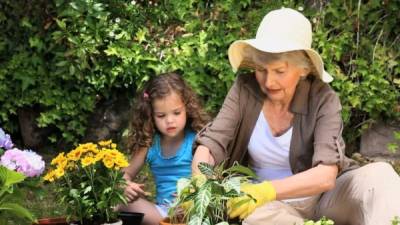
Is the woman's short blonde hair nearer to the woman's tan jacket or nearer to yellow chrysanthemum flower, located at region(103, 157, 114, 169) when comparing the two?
the woman's tan jacket

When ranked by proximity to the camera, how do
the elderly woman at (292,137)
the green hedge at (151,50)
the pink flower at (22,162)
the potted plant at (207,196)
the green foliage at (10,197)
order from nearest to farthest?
1. the potted plant at (207,196)
2. the green foliage at (10,197)
3. the pink flower at (22,162)
4. the elderly woman at (292,137)
5. the green hedge at (151,50)

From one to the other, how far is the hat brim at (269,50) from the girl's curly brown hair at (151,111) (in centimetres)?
48

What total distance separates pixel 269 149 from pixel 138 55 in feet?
7.44

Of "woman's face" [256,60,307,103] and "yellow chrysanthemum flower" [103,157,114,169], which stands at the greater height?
"woman's face" [256,60,307,103]

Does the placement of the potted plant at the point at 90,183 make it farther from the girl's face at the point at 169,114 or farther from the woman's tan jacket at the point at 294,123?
the girl's face at the point at 169,114

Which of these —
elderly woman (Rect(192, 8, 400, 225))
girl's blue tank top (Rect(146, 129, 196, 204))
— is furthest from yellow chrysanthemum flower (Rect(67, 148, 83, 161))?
girl's blue tank top (Rect(146, 129, 196, 204))

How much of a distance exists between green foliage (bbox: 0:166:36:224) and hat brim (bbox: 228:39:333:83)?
98 centimetres

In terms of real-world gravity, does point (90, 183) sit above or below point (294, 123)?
below

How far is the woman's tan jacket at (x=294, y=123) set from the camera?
298 cm

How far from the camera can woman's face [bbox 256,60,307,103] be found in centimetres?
291

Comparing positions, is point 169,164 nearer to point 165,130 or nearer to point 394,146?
point 165,130

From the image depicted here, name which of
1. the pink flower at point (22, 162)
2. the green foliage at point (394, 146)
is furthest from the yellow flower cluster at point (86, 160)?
the green foliage at point (394, 146)

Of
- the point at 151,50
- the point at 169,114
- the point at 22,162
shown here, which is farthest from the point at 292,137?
the point at 151,50

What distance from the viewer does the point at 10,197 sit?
2.52 m
